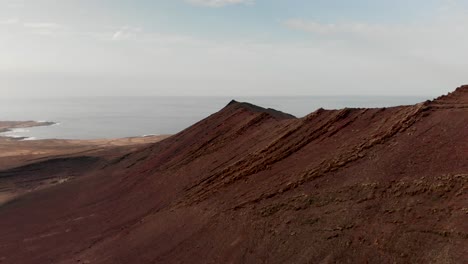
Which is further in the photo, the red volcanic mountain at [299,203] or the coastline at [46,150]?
the coastline at [46,150]

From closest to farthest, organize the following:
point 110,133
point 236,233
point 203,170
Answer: point 236,233 < point 203,170 < point 110,133

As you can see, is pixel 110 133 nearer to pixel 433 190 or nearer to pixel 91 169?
pixel 91 169

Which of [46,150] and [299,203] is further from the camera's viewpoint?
[46,150]

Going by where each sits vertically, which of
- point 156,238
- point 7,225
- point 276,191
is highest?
point 276,191

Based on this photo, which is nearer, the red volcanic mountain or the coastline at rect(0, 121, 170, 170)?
the red volcanic mountain

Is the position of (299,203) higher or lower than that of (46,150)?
higher

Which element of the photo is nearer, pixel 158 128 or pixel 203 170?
pixel 203 170

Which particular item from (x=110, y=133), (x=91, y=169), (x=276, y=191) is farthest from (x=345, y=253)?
(x=110, y=133)

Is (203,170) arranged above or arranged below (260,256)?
above
